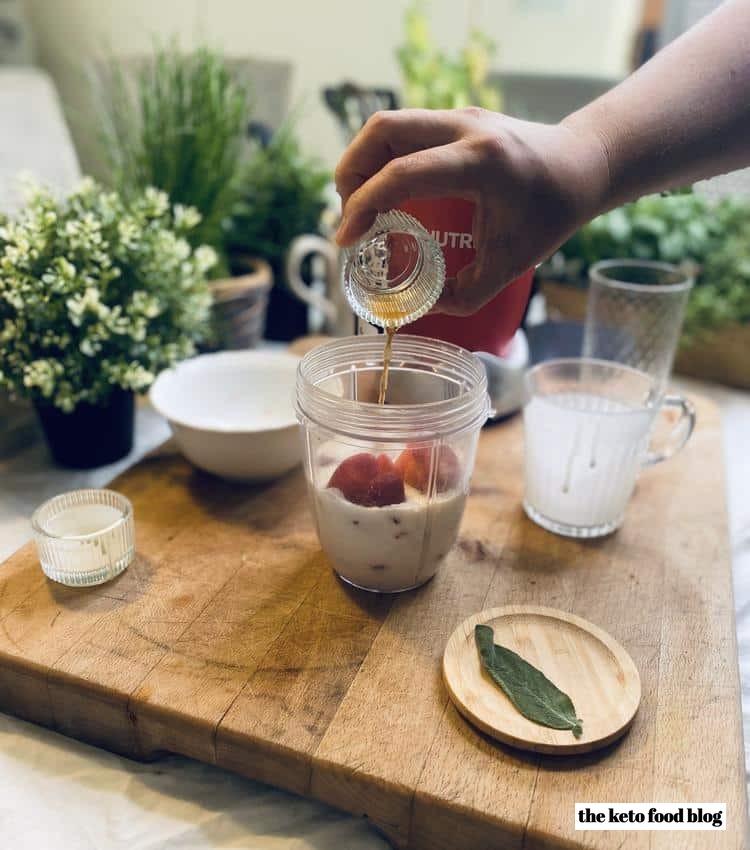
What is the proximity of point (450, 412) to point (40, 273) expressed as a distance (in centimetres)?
42

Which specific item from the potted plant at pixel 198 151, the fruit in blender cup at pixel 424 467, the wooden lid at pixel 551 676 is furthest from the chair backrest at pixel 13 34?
the wooden lid at pixel 551 676

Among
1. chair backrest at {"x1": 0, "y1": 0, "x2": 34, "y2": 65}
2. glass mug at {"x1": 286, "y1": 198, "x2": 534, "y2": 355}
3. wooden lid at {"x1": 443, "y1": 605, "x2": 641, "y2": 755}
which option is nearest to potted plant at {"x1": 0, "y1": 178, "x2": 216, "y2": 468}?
glass mug at {"x1": 286, "y1": 198, "x2": 534, "y2": 355}

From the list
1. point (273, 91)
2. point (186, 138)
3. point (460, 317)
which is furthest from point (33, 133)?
point (460, 317)

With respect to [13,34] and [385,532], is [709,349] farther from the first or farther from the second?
[13,34]

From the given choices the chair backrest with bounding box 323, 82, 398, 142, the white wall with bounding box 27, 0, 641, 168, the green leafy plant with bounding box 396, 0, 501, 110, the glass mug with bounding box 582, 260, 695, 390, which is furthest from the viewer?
the white wall with bounding box 27, 0, 641, 168

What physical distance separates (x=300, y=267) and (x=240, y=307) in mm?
165

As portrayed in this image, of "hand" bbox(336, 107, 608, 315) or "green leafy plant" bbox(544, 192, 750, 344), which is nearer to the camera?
"hand" bbox(336, 107, 608, 315)

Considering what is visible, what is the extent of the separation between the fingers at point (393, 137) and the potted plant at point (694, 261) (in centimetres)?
62

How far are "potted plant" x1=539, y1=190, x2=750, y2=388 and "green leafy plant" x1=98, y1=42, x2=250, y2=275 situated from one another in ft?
1.65

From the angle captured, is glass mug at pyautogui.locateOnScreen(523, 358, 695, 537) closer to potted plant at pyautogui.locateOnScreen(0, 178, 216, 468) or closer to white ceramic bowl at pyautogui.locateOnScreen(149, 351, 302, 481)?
white ceramic bowl at pyautogui.locateOnScreen(149, 351, 302, 481)

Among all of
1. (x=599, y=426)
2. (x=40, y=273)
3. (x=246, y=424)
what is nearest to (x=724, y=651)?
(x=599, y=426)

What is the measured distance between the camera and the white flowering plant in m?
0.71

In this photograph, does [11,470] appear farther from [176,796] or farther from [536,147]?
[536,147]

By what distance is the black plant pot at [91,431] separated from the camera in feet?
2.60
